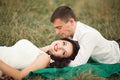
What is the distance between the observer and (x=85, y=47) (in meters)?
1.69

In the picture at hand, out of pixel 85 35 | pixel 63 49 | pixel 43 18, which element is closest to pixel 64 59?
pixel 63 49

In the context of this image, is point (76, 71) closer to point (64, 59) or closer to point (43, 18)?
point (64, 59)

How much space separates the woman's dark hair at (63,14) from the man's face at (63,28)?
18mm

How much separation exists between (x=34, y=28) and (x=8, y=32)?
15 centimetres

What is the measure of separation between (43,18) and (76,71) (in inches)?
18.7

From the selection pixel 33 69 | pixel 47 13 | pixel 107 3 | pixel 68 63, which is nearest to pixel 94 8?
pixel 107 3

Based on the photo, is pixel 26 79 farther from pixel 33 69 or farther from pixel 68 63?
pixel 68 63

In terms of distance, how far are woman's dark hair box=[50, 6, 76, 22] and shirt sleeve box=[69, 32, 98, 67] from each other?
141 mm

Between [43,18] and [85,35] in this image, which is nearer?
[85,35]

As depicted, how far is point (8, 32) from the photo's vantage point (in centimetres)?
187

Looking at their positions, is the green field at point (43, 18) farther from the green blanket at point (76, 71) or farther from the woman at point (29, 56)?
the green blanket at point (76, 71)

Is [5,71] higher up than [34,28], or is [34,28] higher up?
[34,28]

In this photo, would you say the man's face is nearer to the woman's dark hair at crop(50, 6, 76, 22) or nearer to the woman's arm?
the woman's dark hair at crop(50, 6, 76, 22)

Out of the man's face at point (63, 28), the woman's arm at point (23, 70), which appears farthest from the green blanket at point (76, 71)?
the man's face at point (63, 28)
